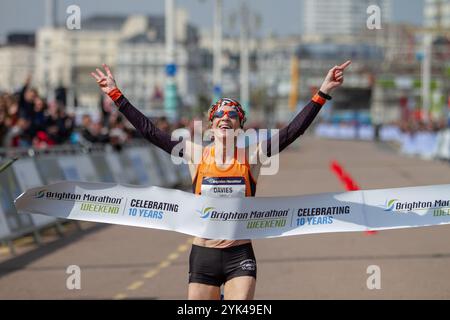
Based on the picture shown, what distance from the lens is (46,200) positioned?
7574 millimetres

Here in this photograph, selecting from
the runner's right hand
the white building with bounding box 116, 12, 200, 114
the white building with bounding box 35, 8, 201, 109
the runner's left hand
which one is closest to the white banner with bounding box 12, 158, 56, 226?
the runner's right hand

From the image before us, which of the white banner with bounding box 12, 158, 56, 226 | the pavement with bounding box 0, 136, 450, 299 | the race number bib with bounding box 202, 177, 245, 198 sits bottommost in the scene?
the pavement with bounding box 0, 136, 450, 299

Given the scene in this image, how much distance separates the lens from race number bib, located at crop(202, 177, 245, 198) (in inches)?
275

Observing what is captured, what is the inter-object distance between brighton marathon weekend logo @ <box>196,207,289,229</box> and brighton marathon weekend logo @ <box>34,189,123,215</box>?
0.68 meters

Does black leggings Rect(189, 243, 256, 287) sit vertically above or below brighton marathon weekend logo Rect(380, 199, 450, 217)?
below

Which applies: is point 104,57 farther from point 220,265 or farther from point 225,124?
point 220,265

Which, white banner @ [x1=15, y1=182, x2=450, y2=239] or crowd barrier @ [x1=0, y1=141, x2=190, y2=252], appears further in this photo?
crowd barrier @ [x1=0, y1=141, x2=190, y2=252]

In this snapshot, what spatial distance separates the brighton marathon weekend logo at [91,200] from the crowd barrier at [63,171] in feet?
8.88

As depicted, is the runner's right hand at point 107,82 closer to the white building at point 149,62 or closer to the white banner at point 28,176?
the white banner at point 28,176

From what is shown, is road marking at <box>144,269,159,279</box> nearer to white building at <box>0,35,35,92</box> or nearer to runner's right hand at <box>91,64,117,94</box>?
runner's right hand at <box>91,64,117,94</box>

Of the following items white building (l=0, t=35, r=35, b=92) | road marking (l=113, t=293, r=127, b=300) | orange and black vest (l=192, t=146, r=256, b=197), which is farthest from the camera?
white building (l=0, t=35, r=35, b=92)

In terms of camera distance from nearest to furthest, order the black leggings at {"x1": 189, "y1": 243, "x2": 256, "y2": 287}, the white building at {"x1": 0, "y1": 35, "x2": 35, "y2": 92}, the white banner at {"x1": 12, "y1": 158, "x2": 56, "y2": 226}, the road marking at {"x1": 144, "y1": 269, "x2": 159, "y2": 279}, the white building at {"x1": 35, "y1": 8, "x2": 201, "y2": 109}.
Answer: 1. the black leggings at {"x1": 189, "y1": 243, "x2": 256, "y2": 287}
2. the road marking at {"x1": 144, "y1": 269, "x2": 159, "y2": 279}
3. the white banner at {"x1": 12, "y1": 158, "x2": 56, "y2": 226}
4. the white building at {"x1": 35, "y1": 8, "x2": 201, "y2": 109}
5. the white building at {"x1": 0, "y1": 35, "x2": 35, "y2": 92}
